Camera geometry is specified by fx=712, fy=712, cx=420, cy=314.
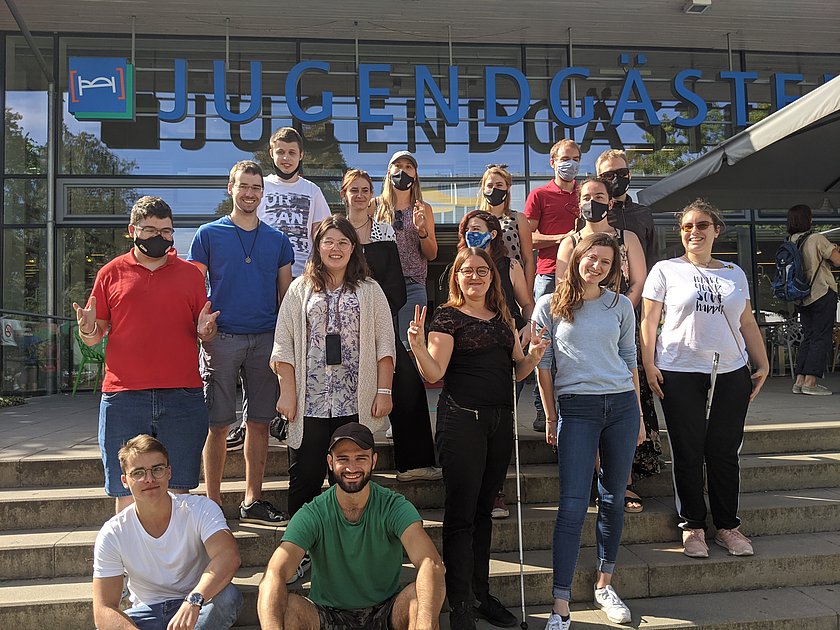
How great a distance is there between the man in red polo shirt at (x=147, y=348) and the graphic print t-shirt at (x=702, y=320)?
2483 millimetres

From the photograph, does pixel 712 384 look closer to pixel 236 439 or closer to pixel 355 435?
pixel 355 435

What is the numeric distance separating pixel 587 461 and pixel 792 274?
4.95 meters

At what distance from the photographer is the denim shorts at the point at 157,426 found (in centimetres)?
351

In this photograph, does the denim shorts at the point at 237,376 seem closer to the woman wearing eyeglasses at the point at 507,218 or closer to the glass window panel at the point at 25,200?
the woman wearing eyeglasses at the point at 507,218

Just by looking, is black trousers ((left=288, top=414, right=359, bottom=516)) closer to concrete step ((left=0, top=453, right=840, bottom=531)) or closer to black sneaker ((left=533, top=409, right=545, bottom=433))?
concrete step ((left=0, top=453, right=840, bottom=531))

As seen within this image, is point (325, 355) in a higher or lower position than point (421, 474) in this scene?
higher

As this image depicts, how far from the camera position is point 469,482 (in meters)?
3.37

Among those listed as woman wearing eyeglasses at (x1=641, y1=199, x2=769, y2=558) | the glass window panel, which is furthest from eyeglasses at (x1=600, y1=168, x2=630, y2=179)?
the glass window panel

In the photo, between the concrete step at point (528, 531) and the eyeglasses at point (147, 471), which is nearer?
the eyeglasses at point (147, 471)

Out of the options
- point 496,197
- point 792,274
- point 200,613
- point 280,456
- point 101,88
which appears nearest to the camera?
point 200,613

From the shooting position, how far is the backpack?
7.23 meters

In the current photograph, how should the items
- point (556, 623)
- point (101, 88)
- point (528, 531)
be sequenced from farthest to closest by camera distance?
point (101, 88), point (528, 531), point (556, 623)

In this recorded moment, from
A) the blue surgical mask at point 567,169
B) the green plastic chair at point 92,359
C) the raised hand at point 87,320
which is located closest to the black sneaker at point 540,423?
the blue surgical mask at point 567,169

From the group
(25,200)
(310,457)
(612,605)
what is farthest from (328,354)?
(25,200)
